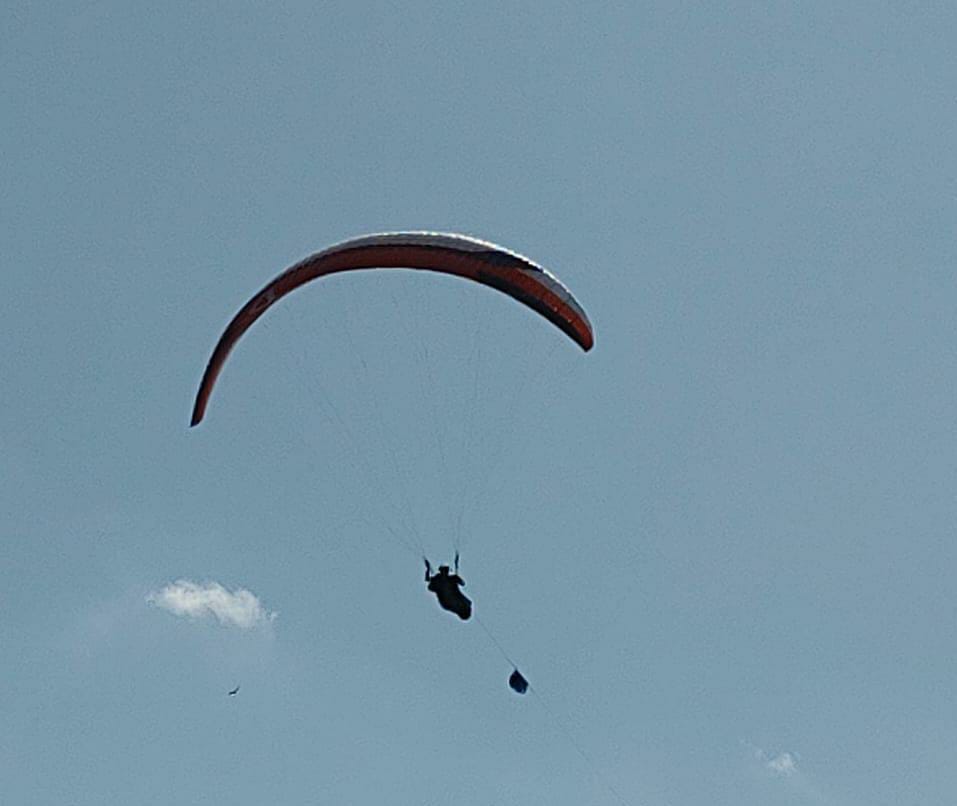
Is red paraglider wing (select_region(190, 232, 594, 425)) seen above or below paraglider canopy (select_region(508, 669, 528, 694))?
above

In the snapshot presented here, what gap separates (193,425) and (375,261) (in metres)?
6.04

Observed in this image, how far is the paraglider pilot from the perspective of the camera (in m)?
29.6

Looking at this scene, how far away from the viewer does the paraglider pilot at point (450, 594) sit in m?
29.6

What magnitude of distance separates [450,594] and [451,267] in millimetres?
7584

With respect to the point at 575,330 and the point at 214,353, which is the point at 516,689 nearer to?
the point at 575,330

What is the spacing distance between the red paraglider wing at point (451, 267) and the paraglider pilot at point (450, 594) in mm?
6308

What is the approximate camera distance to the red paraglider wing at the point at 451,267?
31.3 m

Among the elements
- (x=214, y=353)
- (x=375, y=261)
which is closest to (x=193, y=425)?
(x=214, y=353)

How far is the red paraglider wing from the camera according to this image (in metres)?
31.3

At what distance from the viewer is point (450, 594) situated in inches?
1169

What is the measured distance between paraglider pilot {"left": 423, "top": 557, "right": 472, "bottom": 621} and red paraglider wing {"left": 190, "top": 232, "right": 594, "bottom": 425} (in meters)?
6.31

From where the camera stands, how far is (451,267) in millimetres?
31594

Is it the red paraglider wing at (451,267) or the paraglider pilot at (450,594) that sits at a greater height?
the red paraglider wing at (451,267)

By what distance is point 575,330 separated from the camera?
105 ft
